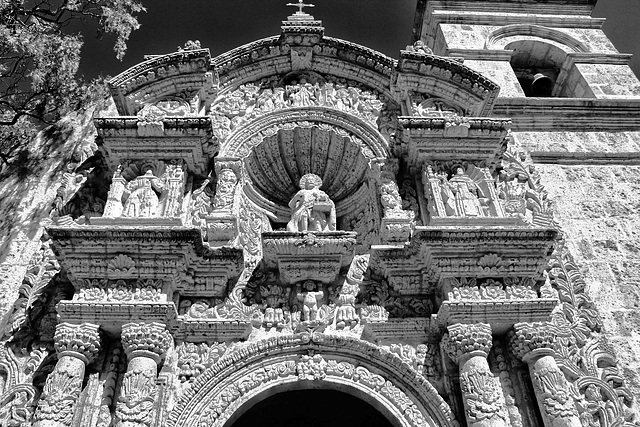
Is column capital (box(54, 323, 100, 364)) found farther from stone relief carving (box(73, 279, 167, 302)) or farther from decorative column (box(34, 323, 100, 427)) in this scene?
stone relief carving (box(73, 279, 167, 302))

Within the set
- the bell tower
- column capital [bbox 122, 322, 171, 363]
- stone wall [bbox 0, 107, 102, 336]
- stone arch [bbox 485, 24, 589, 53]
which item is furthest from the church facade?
stone arch [bbox 485, 24, 589, 53]

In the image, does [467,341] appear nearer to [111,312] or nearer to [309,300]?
[309,300]

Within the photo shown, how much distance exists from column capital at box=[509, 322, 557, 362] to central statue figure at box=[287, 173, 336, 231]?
2288 millimetres

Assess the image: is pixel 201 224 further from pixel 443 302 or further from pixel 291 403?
pixel 443 302

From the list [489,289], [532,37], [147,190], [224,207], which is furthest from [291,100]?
[532,37]

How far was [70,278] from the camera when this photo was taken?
6.28 m

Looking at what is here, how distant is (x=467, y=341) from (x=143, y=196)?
12.1 feet

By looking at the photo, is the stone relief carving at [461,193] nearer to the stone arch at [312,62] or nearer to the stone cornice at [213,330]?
the stone arch at [312,62]

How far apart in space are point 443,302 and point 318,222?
5.88 feet

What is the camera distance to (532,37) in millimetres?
12398

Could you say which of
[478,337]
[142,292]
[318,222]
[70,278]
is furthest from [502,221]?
[70,278]

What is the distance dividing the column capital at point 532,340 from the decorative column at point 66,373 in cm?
391

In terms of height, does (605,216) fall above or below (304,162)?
below

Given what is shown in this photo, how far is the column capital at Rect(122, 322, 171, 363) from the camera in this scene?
584 centimetres
